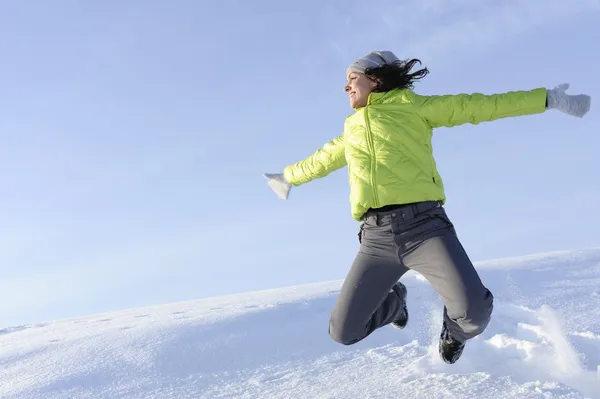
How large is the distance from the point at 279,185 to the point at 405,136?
1.37m

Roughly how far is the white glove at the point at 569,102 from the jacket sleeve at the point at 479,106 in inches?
2.1

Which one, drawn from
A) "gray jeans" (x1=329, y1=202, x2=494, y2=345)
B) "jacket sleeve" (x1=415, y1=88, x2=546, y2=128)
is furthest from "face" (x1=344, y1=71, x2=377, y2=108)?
"gray jeans" (x1=329, y1=202, x2=494, y2=345)

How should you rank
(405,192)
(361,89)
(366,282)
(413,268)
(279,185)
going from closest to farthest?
(405,192)
(413,268)
(366,282)
(361,89)
(279,185)

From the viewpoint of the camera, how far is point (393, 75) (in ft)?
12.3

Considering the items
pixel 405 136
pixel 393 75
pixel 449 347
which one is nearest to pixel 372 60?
pixel 393 75

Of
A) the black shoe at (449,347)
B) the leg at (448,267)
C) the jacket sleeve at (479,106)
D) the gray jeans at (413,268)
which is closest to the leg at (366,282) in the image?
the gray jeans at (413,268)

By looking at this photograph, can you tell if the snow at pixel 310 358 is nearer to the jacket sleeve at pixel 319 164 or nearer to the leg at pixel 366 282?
the leg at pixel 366 282

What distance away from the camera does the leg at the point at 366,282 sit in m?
3.49

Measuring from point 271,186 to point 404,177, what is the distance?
1.46m

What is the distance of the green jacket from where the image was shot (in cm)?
341

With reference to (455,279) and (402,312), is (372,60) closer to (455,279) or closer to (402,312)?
(455,279)

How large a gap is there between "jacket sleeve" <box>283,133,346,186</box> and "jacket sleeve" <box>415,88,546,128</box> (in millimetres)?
648

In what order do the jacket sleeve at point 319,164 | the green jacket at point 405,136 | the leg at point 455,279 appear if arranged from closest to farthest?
the leg at point 455,279, the green jacket at point 405,136, the jacket sleeve at point 319,164

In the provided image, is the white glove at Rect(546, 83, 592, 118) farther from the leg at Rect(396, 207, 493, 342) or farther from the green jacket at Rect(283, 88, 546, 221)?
the leg at Rect(396, 207, 493, 342)
